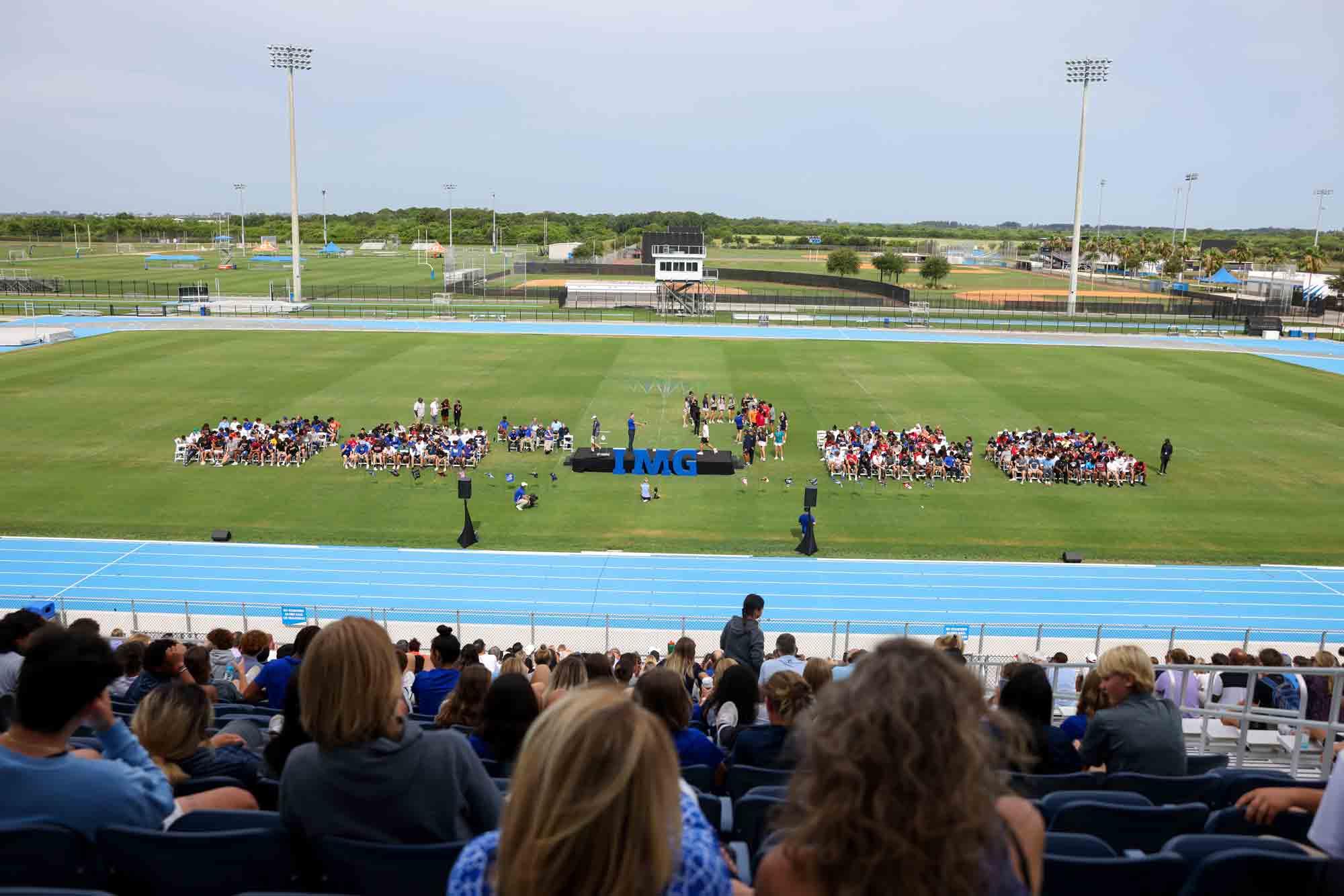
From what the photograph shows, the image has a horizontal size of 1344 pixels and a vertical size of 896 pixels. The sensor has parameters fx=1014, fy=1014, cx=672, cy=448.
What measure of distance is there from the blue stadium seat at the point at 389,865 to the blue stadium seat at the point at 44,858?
0.84 m

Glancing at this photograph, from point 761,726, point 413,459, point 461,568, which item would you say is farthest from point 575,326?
point 761,726

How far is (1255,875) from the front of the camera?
143 inches

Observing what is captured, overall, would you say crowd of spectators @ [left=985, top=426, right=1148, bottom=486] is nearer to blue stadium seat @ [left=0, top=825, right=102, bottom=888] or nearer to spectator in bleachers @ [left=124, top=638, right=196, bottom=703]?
spectator in bleachers @ [left=124, top=638, right=196, bottom=703]

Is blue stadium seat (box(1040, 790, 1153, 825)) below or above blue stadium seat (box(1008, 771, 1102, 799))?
above

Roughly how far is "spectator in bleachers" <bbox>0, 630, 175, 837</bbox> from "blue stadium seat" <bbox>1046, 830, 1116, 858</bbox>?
3477 millimetres

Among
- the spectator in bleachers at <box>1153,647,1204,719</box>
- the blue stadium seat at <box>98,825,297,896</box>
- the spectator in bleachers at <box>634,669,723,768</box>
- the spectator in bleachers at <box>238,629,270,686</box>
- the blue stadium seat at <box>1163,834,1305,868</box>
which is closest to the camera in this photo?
the blue stadium seat at <box>98,825,297,896</box>

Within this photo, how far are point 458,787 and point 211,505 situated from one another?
2656 centimetres

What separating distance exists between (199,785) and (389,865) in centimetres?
176

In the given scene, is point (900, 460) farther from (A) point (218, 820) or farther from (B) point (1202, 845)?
(A) point (218, 820)

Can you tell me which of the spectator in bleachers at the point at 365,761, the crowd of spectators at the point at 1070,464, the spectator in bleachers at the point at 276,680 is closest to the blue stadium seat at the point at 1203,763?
the spectator in bleachers at the point at 365,761

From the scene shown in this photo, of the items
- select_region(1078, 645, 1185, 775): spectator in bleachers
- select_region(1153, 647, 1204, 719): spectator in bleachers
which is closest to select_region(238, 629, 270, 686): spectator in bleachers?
select_region(1078, 645, 1185, 775): spectator in bleachers

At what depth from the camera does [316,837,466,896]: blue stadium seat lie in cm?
349

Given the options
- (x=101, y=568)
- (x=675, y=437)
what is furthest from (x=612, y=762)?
(x=675, y=437)

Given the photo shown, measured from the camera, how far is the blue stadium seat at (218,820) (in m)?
4.05
